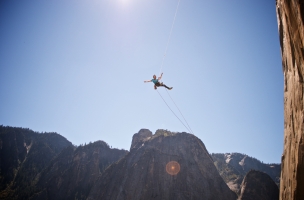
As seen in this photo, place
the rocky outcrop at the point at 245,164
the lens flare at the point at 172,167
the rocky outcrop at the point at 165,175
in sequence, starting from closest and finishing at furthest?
the rocky outcrop at the point at 165,175 < the lens flare at the point at 172,167 < the rocky outcrop at the point at 245,164

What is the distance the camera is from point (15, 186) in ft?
294

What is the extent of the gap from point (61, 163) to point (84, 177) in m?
18.6

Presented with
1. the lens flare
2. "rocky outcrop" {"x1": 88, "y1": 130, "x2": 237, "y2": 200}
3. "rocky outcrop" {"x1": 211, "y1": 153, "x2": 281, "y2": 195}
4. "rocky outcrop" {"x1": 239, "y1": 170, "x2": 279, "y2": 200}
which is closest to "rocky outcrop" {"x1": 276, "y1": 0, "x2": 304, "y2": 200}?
"rocky outcrop" {"x1": 239, "y1": 170, "x2": 279, "y2": 200}

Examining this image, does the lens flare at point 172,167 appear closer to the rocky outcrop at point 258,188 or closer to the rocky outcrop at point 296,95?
the rocky outcrop at point 258,188

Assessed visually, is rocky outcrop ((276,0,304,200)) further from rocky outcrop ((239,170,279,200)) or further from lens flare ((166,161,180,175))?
lens flare ((166,161,180,175))

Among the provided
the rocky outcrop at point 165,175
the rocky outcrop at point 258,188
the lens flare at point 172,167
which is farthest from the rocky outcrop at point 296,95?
the lens flare at point 172,167

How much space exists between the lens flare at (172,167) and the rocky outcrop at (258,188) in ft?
65.0

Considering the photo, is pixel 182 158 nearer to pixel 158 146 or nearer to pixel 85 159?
pixel 158 146

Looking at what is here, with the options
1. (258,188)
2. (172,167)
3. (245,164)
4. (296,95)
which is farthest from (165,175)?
(245,164)

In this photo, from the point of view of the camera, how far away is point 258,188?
152 feet

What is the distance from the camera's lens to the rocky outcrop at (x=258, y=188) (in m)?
45.0

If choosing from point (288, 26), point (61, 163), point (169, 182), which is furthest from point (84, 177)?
point (288, 26)

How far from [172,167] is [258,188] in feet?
82.7

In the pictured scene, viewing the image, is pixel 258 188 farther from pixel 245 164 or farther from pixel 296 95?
pixel 245 164
